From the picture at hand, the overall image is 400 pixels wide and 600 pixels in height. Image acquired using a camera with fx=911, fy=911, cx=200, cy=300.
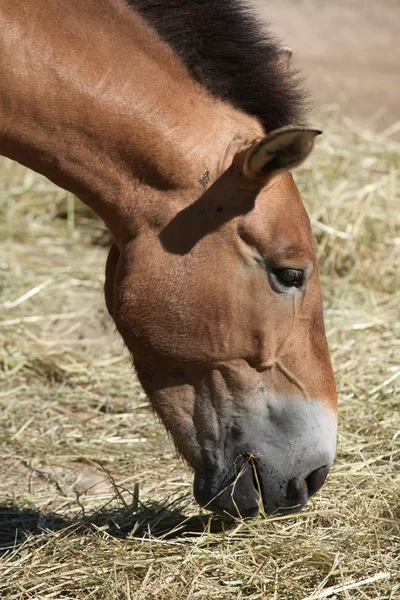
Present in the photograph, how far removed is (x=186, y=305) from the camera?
2.69m

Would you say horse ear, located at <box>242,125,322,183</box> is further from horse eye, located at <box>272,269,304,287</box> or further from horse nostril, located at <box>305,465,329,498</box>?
horse nostril, located at <box>305,465,329,498</box>

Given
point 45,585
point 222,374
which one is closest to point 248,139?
point 222,374

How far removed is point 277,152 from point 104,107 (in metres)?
0.52

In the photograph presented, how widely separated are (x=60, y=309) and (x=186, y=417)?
9.42ft

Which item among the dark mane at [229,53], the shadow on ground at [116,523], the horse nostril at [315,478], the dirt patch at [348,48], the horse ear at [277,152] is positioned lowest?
the shadow on ground at [116,523]

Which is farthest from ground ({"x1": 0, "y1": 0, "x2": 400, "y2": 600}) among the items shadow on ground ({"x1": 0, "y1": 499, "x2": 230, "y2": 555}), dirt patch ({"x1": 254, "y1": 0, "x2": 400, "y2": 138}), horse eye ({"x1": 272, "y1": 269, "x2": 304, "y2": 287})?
dirt patch ({"x1": 254, "y1": 0, "x2": 400, "y2": 138})

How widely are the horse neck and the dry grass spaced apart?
2.99ft

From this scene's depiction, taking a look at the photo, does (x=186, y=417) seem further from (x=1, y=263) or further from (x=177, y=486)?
(x=1, y=263)

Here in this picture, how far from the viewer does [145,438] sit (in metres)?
4.14

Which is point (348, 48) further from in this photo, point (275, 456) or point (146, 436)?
point (275, 456)

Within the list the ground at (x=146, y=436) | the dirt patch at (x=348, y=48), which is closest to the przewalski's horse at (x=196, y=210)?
the ground at (x=146, y=436)

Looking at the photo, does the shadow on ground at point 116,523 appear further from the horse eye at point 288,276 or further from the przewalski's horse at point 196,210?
the horse eye at point 288,276

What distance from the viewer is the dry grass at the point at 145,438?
9.12ft

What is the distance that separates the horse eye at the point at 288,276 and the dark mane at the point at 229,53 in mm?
464
